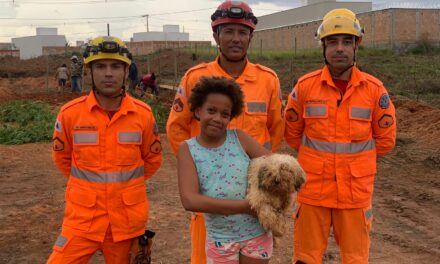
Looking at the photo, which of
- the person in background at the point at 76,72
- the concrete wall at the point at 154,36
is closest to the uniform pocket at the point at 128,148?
the person in background at the point at 76,72

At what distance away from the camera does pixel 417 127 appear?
13.0 m

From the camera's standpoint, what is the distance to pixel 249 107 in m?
3.48

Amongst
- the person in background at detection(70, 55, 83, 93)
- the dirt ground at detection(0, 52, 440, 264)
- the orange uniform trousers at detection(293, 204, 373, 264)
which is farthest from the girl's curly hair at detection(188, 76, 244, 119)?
the person in background at detection(70, 55, 83, 93)

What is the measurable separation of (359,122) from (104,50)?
6.24 ft

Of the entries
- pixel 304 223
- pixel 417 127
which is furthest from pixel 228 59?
pixel 417 127

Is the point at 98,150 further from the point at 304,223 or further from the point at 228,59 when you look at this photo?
the point at 304,223

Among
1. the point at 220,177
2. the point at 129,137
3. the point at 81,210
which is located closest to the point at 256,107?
the point at 220,177

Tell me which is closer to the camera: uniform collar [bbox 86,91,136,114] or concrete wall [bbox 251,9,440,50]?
uniform collar [bbox 86,91,136,114]

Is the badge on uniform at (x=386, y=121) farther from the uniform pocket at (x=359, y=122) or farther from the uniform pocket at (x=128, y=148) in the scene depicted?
the uniform pocket at (x=128, y=148)

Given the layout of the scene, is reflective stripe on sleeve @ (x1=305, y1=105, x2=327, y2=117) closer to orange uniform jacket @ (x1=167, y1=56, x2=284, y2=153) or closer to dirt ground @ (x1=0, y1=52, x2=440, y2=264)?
orange uniform jacket @ (x1=167, y1=56, x2=284, y2=153)

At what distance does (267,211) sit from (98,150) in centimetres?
129

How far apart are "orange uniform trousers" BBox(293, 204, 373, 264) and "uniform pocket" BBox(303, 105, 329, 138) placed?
1.80ft

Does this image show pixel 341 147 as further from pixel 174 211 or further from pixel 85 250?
pixel 174 211

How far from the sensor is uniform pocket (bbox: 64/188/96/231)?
3.25 meters
